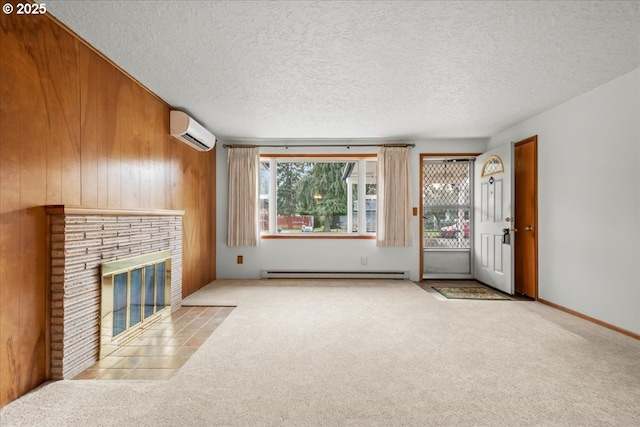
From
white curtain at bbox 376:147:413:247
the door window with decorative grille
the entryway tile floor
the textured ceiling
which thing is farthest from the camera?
the door window with decorative grille

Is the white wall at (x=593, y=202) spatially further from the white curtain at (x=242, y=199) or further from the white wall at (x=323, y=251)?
the white curtain at (x=242, y=199)

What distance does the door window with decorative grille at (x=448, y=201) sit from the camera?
16.9ft

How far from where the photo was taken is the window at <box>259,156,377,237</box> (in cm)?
495

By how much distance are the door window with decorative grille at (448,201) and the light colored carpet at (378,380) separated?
230 centimetres

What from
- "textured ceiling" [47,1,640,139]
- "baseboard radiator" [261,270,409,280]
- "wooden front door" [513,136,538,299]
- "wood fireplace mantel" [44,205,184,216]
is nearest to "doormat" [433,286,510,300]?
"wooden front door" [513,136,538,299]

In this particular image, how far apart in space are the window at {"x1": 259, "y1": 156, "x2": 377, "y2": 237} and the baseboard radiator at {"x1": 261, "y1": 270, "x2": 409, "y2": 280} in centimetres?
63

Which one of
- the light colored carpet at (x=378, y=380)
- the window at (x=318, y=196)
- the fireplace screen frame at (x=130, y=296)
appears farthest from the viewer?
the window at (x=318, y=196)

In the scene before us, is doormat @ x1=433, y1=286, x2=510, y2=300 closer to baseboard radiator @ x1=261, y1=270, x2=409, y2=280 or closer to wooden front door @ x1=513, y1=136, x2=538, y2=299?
wooden front door @ x1=513, y1=136, x2=538, y2=299

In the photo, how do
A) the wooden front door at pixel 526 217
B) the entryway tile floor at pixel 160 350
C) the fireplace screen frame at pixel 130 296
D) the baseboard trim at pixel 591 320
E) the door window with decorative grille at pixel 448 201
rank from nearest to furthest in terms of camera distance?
the entryway tile floor at pixel 160 350 → the fireplace screen frame at pixel 130 296 → the baseboard trim at pixel 591 320 → the wooden front door at pixel 526 217 → the door window with decorative grille at pixel 448 201

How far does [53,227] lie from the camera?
1781 mm

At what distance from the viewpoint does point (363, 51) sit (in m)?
2.15

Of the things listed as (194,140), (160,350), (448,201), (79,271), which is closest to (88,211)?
(79,271)

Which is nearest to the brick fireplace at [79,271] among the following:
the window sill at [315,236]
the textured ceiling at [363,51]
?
the textured ceiling at [363,51]

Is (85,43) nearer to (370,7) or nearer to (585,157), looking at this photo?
(370,7)
